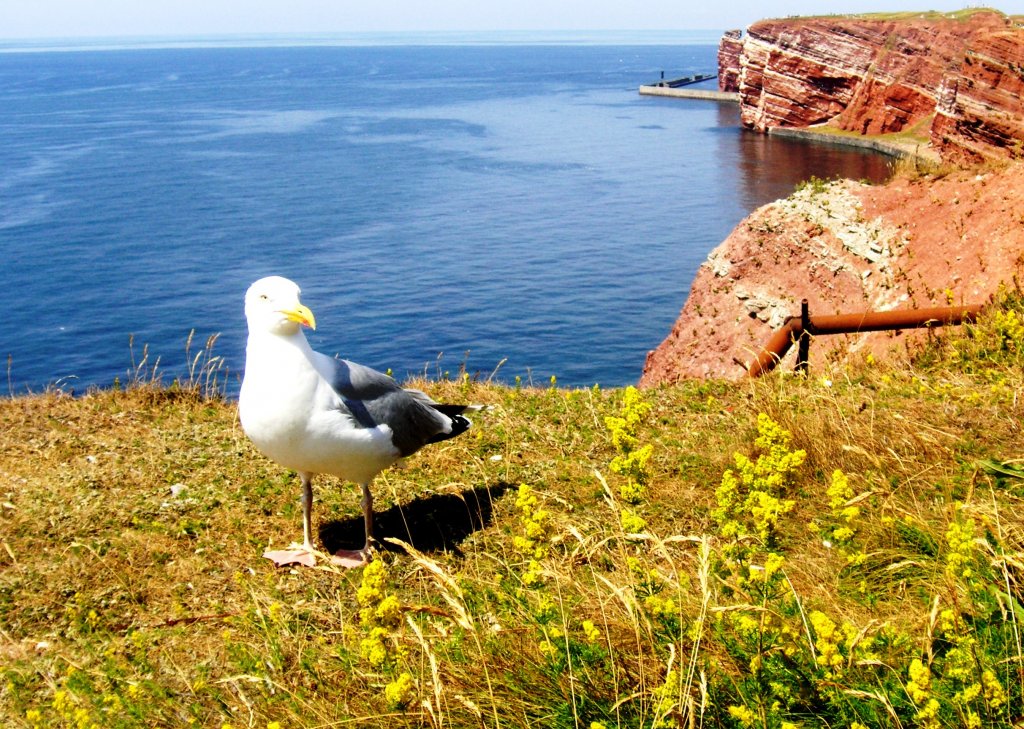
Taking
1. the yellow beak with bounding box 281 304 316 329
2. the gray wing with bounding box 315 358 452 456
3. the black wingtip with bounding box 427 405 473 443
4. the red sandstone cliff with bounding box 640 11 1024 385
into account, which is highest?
the yellow beak with bounding box 281 304 316 329

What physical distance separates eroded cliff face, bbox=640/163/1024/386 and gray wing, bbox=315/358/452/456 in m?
8.15

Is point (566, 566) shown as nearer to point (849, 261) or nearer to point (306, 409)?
point (306, 409)

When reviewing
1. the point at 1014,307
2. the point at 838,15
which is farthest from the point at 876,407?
the point at 838,15

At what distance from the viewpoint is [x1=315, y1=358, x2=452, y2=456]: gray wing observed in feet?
20.7

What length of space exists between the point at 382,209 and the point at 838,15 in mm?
68262

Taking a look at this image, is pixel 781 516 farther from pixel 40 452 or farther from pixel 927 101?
pixel 927 101

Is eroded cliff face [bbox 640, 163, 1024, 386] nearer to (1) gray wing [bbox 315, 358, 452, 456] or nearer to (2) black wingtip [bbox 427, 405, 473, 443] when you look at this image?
(2) black wingtip [bbox 427, 405, 473, 443]

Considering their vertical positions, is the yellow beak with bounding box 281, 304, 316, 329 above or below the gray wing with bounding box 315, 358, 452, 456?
above

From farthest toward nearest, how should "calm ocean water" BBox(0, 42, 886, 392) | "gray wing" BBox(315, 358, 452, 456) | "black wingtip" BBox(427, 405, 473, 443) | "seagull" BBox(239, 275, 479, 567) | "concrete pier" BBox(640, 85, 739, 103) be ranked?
"concrete pier" BBox(640, 85, 739, 103) < "calm ocean water" BBox(0, 42, 886, 392) < "black wingtip" BBox(427, 405, 473, 443) < "gray wing" BBox(315, 358, 452, 456) < "seagull" BBox(239, 275, 479, 567)

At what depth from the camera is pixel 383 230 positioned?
6044cm

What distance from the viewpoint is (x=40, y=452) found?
873 cm

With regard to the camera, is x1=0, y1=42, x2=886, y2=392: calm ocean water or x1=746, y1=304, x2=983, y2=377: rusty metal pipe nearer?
x1=746, y1=304, x2=983, y2=377: rusty metal pipe

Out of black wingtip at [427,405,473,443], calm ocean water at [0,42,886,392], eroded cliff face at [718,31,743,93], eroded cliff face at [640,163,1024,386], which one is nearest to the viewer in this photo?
black wingtip at [427,405,473,443]

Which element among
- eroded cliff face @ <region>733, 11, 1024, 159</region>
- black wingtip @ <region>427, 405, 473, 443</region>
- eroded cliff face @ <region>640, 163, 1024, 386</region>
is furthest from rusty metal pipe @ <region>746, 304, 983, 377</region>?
eroded cliff face @ <region>733, 11, 1024, 159</region>
